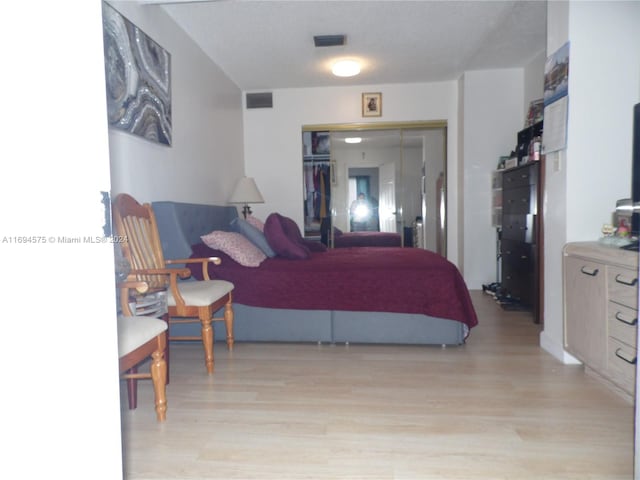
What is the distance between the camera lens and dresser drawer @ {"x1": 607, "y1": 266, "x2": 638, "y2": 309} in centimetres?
184

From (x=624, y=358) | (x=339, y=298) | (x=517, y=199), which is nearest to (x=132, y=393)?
(x=339, y=298)

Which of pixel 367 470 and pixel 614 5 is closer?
pixel 367 470

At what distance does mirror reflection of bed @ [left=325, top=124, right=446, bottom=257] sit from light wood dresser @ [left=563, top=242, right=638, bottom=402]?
286 centimetres

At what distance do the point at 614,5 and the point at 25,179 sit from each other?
120 inches

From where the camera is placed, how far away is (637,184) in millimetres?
1969

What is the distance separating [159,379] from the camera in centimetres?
187

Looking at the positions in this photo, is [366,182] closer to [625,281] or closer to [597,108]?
[597,108]

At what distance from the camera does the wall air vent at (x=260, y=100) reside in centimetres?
533

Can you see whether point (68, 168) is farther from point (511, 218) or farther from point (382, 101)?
point (382, 101)

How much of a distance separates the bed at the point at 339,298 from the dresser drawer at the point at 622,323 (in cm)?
88

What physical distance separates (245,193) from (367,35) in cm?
204

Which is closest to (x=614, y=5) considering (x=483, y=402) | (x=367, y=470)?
(x=483, y=402)


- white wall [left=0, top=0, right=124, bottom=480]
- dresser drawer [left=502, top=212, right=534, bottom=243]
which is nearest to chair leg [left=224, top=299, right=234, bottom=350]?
white wall [left=0, top=0, right=124, bottom=480]

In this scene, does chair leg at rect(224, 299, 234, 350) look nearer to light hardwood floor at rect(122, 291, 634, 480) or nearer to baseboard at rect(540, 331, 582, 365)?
light hardwood floor at rect(122, 291, 634, 480)
